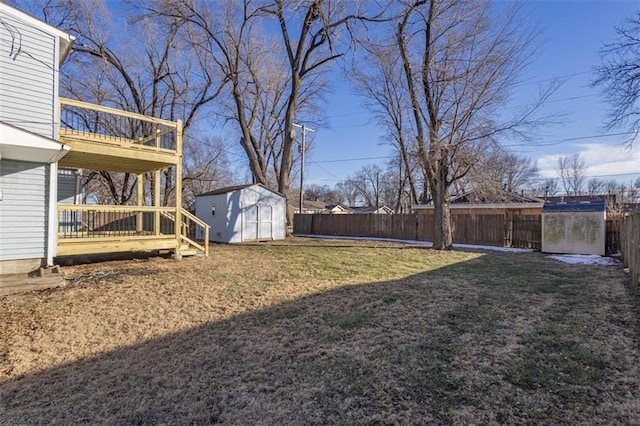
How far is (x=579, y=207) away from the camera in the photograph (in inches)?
438

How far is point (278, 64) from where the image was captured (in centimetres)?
2152

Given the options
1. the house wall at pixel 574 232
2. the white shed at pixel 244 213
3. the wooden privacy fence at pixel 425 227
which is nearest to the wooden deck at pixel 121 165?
the white shed at pixel 244 213

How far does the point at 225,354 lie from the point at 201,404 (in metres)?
0.83

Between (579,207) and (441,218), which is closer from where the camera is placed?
(579,207)

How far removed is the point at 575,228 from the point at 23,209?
14717mm

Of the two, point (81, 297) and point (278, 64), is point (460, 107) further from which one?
point (278, 64)

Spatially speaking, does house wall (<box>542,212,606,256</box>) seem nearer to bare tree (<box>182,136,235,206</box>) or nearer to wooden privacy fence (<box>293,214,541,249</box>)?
wooden privacy fence (<box>293,214,541,249</box>)

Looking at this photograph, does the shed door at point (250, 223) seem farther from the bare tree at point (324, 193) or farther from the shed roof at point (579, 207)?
the bare tree at point (324, 193)

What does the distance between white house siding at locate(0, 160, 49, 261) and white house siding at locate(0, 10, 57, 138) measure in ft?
2.73

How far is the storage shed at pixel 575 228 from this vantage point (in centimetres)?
1070

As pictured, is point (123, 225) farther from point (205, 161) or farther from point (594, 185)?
point (594, 185)

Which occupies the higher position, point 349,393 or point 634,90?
point 634,90

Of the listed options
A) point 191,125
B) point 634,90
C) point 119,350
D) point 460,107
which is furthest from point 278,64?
point 119,350

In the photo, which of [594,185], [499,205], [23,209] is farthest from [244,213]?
[594,185]
